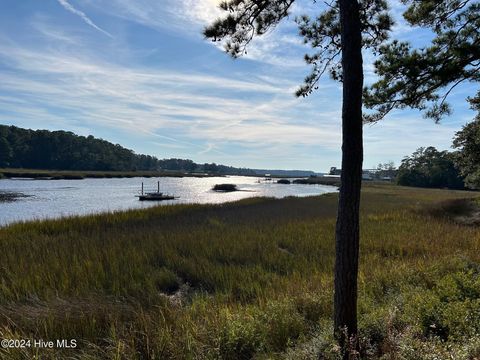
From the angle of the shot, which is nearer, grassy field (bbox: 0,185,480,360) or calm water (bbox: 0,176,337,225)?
grassy field (bbox: 0,185,480,360)

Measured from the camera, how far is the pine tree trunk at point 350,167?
13.8ft

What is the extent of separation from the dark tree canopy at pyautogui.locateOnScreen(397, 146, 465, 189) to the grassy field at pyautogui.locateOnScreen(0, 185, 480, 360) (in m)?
88.8

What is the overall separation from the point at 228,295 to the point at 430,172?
105 m

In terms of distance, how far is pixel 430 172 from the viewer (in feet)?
313

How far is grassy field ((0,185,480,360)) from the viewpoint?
4531mm

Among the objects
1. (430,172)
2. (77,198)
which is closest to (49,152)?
(77,198)

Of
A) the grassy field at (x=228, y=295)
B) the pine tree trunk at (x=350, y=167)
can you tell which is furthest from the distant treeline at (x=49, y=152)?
the pine tree trunk at (x=350, y=167)

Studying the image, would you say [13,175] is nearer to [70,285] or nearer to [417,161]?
[70,285]

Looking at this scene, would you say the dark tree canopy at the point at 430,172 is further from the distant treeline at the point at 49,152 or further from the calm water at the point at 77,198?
the distant treeline at the point at 49,152

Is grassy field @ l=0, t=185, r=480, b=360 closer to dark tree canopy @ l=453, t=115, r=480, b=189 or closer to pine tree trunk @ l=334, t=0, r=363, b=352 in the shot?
pine tree trunk @ l=334, t=0, r=363, b=352

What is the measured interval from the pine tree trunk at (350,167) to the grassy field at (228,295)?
1.69ft

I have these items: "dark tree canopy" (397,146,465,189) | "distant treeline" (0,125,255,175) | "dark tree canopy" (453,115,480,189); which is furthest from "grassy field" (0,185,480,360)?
"distant treeline" (0,125,255,175)

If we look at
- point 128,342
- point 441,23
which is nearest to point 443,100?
point 441,23

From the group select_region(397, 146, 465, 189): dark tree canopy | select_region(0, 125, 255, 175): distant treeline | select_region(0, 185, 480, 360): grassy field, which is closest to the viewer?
select_region(0, 185, 480, 360): grassy field
